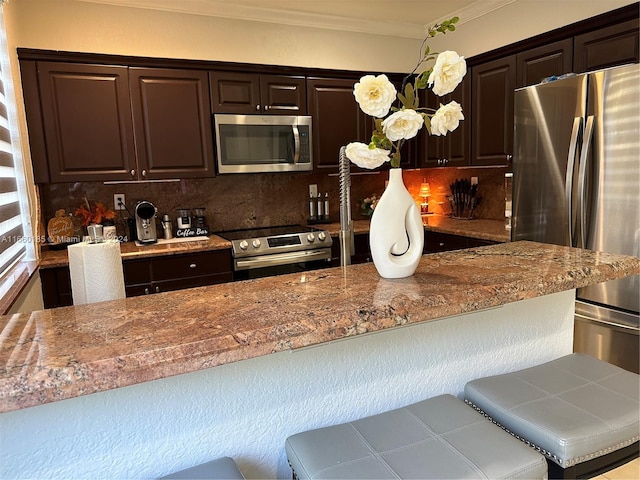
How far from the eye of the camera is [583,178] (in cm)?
232

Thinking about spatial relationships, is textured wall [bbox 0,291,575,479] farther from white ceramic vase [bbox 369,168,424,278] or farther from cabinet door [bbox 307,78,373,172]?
cabinet door [bbox 307,78,373,172]

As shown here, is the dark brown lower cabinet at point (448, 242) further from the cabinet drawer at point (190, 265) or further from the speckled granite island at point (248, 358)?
the speckled granite island at point (248, 358)

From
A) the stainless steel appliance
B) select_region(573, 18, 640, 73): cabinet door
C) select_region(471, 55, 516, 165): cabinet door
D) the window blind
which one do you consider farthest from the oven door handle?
select_region(573, 18, 640, 73): cabinet door

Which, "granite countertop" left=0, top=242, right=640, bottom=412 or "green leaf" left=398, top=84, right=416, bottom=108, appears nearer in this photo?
"granite countertop" left=0, top=242, right=640, bottom=412

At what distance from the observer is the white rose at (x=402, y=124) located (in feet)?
3.34

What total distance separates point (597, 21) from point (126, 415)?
2.99 meters

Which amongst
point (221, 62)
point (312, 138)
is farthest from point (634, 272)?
point (221, 62)

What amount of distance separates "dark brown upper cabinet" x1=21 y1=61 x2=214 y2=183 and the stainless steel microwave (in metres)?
0.11

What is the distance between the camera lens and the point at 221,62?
306 cm

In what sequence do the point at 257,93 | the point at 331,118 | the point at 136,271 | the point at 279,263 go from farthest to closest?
the point at 331,118, the point at 257,93, the point at 279,263, the point at 136,271

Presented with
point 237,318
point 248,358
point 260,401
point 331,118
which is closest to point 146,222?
point 331,118

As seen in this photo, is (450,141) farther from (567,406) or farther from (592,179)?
(567,406)

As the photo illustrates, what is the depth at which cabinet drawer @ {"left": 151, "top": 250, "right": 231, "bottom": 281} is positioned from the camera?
2.78m

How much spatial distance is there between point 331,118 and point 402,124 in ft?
8.35
